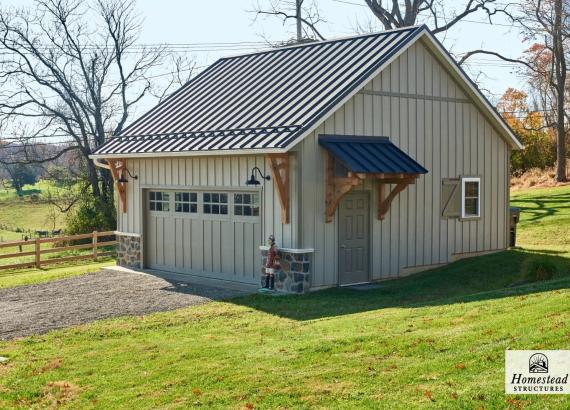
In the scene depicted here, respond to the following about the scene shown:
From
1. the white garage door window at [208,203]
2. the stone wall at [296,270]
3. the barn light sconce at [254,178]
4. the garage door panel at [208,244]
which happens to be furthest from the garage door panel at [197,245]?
the stone wall at [296,270]

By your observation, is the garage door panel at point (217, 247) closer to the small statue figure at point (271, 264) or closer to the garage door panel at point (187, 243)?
the garage door panel at point (187, 243)

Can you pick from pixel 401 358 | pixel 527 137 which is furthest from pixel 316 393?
pixel 527 137

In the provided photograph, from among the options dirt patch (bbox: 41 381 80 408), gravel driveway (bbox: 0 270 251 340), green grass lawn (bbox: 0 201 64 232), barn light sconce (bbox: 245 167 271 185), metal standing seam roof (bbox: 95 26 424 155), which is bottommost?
dirt patch (bbox: 41 381 80 408)

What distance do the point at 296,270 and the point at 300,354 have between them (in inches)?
231

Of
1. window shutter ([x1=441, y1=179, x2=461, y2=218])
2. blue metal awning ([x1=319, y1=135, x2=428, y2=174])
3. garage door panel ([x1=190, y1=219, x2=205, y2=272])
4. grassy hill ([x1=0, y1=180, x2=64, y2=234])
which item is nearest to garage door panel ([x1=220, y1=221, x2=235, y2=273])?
garage door panel ([x1=190, y1=219, x2=205, y2=272])

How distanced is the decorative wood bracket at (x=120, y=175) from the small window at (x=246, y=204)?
453cm

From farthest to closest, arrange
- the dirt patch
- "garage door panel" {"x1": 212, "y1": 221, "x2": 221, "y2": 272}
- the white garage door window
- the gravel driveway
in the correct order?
"garage door panel" {"x1": 212, "y1": 221, "x2": 221, "y2": 272} < the white garage door window < the gravel driveway < the dirt patch

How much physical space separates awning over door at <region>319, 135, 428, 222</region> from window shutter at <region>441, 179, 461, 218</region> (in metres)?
2.11

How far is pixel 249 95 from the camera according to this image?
19.0 meters

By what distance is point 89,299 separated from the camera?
16.0 meters

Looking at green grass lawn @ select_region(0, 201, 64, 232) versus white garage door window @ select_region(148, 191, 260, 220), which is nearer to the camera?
white garage door window @ select_region(148, 191, 260, 220)

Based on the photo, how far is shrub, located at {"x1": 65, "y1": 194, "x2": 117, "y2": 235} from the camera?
106 feet

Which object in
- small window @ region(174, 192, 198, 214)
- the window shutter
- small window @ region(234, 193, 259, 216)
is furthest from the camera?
the window shutter

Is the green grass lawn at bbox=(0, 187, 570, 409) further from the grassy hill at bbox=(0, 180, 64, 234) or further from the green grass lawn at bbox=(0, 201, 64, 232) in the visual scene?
the green grass lawn at bbox=(0, 201, 64, 232)
